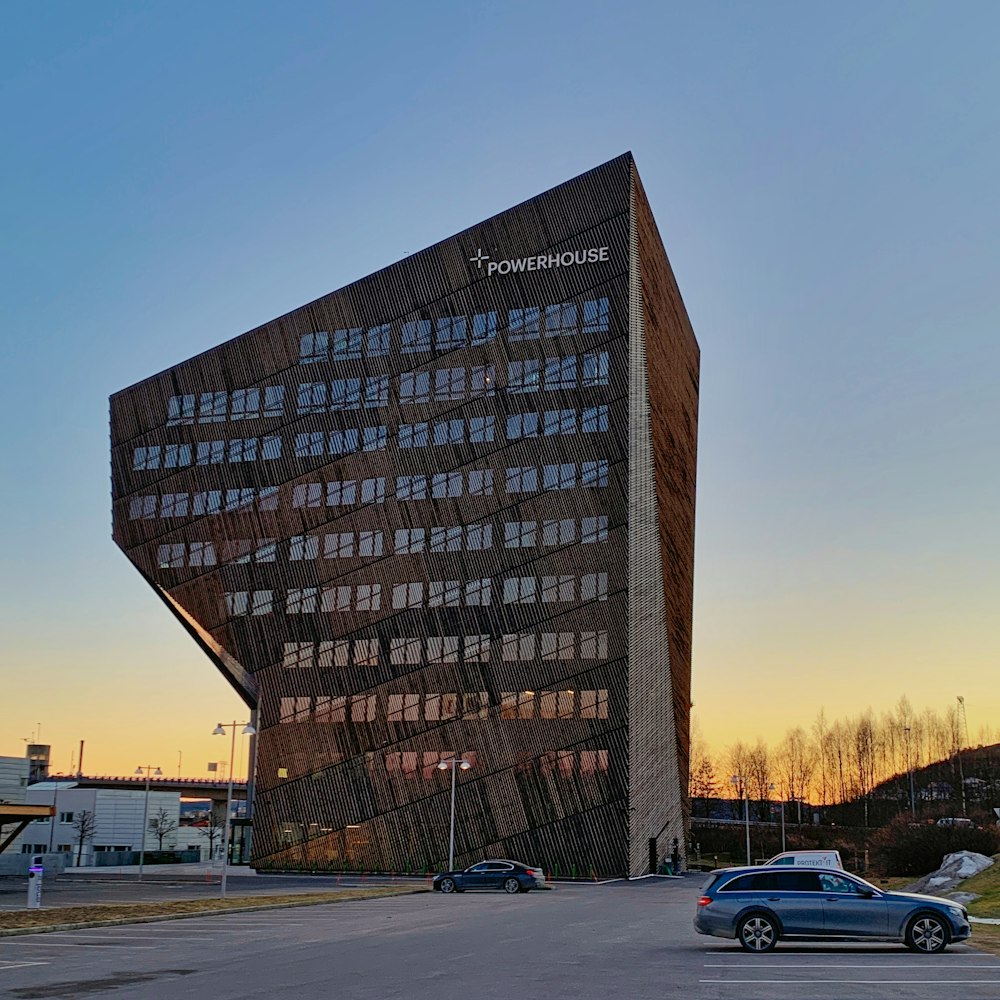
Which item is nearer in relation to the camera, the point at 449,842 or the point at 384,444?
the point at 449,842

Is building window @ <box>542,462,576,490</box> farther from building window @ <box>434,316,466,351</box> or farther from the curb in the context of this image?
the curb

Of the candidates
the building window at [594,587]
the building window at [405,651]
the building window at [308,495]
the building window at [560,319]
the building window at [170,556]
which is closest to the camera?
the building window at [594,587]

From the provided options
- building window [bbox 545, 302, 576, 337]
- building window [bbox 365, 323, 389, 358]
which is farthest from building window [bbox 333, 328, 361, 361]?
building window [bbox 545, 302, 576, 337]

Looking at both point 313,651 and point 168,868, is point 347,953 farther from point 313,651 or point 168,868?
point 168,868

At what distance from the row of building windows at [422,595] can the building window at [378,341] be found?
16.2m

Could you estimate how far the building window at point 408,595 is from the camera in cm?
8031

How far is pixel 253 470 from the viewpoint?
8575 cm

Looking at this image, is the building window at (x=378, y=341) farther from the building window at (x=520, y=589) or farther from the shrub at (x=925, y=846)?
the shrub at (x=925, y=846)

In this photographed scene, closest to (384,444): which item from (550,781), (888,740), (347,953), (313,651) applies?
(313,651)

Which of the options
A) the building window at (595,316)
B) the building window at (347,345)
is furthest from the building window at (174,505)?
the building window at (595,316)

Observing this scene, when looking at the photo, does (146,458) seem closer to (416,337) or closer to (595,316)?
(416,337)

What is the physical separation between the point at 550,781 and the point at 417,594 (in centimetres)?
1515

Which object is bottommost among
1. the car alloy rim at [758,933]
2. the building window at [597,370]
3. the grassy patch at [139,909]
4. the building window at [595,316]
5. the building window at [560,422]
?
the grassy patch at [139,909]

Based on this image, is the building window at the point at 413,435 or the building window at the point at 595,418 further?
the building window at the point at 413,435
